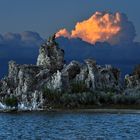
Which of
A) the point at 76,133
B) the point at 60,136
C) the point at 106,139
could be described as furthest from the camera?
the point at 76,133

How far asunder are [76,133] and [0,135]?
19.6 meters

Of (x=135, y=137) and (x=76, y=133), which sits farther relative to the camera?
(x=76, y=133)

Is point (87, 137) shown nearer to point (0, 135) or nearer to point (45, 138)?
point (45, 138)

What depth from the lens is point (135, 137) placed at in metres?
150

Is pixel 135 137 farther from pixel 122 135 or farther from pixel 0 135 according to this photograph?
pixel 0 135

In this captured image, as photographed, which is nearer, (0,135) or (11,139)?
(11,139)

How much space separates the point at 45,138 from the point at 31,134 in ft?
49.0

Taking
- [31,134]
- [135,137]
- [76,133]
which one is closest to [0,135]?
[31,134]

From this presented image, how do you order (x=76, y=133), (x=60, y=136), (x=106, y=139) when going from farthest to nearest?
(x=76, y=133), (x=60, y=136), (x=106, y=139)

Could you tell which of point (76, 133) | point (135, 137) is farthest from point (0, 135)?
point (135, 137)

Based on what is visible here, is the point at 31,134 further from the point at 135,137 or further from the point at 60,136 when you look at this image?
the point at 135,137

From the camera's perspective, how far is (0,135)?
159125 mm

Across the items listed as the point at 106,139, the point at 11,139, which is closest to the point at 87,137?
the point at 106,139

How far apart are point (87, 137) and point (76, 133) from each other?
51.1ft
